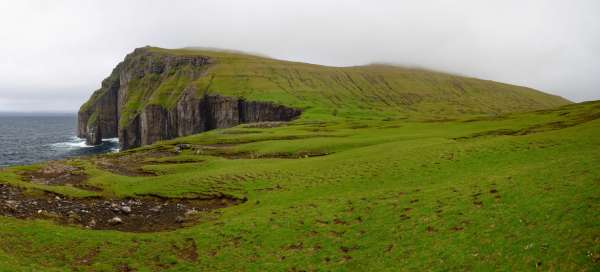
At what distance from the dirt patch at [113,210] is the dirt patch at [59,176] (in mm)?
7250

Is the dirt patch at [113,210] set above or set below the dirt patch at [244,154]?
below

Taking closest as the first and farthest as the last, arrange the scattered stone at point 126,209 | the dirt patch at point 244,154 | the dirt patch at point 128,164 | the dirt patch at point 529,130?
the scattered stone at point 126,209, the dirt patch at point 128,164, the dirt patch at point 529,130, the dirt patch at point 244,154

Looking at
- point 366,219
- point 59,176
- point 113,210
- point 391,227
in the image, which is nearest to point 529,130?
point 366,219

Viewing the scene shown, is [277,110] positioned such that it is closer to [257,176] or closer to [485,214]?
[257,176]

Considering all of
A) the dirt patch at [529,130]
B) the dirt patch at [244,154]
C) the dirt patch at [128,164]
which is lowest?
the dirt patch at [128,164]

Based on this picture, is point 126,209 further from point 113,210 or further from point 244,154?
point 244,154

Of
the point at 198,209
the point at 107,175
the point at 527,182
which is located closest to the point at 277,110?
the point at 107,175

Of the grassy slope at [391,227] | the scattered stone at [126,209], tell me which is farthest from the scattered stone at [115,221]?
the grassy slope at [391,227]

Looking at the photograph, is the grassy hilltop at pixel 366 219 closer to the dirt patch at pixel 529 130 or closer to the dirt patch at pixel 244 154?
the dirt patch at pixel 529 130

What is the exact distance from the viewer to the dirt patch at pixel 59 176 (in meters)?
50.1

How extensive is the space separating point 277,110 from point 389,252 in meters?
172

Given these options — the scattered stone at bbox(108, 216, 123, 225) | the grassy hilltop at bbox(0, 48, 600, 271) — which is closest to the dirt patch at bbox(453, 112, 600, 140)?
the grassy hilltop at bbox(0, 48, 600, 271)

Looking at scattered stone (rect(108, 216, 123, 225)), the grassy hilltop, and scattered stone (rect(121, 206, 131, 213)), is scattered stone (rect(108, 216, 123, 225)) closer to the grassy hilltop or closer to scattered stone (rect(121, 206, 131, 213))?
the grassy hilltop

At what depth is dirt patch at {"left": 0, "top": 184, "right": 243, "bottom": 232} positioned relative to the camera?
33781 millimetres
